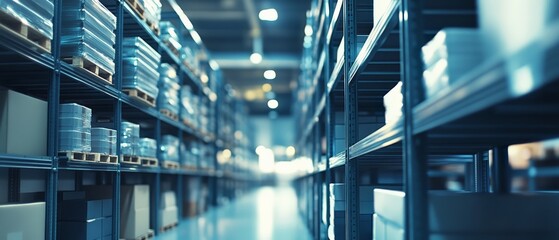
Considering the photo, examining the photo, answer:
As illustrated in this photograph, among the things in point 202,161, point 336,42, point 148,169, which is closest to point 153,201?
point 148,169

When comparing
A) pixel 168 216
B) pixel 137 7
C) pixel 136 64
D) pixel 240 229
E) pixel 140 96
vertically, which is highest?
pixel 137 7

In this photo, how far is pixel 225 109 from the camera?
19500 millimetres

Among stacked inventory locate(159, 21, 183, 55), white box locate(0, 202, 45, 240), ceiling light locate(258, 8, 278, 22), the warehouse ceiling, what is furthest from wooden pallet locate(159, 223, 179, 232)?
the warehouse ceiling

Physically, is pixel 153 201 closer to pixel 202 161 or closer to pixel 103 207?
pixel 103 207

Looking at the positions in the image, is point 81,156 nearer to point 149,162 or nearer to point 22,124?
point 22,124

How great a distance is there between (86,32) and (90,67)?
0.44 meters

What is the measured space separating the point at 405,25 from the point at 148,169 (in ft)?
20.2

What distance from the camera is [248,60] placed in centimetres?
2038

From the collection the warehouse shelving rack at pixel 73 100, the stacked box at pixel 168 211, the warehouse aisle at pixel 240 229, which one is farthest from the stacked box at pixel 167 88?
the warehouse aisle at pixel 240 229

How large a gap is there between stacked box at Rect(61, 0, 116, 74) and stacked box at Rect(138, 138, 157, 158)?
218cm

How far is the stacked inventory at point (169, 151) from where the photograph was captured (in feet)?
31.6

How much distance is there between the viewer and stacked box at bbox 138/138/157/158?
8.10 meters

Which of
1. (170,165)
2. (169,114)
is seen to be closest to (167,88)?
(169,114)

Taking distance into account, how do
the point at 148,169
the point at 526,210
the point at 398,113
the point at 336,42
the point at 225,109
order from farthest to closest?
the point at 225,109 < the point at 148,169 < the point at 336,42 < the point at 398,113 < the point at 526,210
